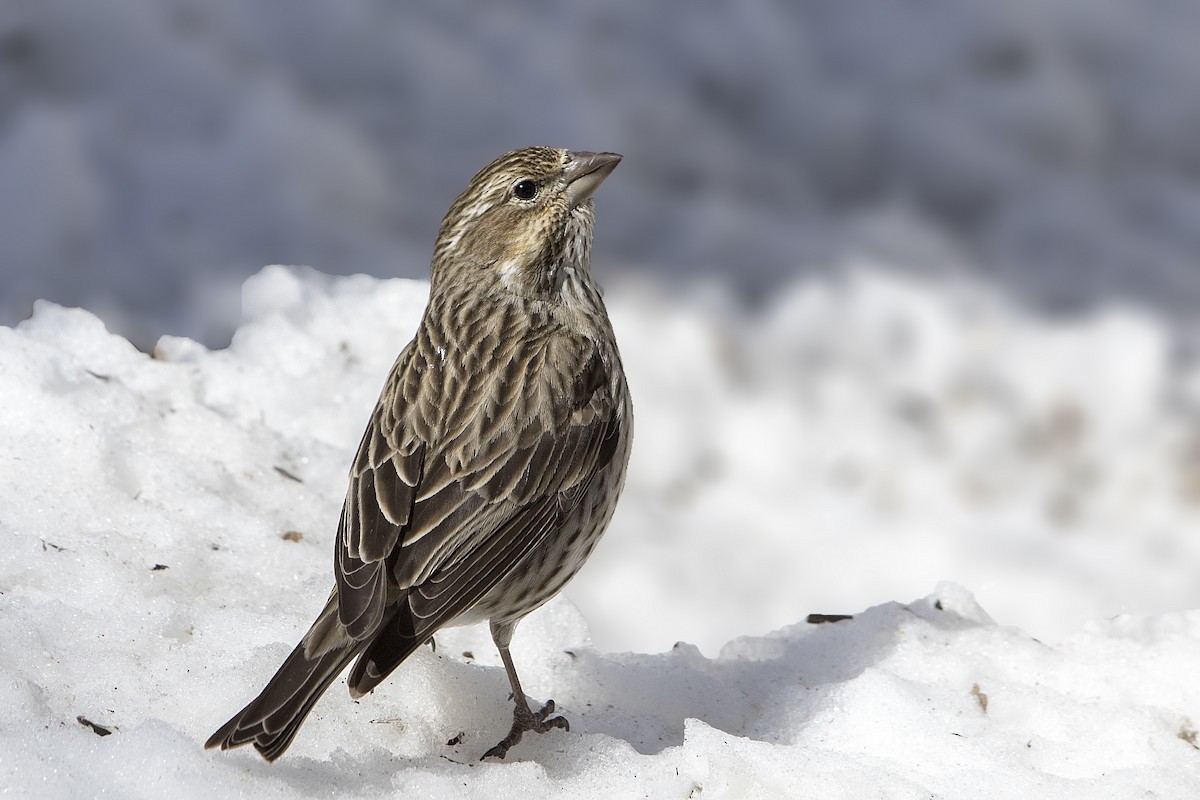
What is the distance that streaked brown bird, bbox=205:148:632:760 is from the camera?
→ 348cm

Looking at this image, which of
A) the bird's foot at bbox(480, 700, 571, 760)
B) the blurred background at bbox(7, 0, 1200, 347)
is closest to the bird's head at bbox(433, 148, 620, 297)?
the bird's foot at bbox(480, 700, 571, 760)

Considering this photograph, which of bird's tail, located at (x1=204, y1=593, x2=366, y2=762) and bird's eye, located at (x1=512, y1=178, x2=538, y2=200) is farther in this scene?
bird's eye, located at (x1=512, y1=178, x2=538, y2=200)

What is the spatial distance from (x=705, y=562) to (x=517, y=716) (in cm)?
215

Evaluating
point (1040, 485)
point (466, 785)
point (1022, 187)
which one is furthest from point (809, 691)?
point (1022, 187)

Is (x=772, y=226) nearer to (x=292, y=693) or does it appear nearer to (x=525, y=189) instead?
(x=525, y=189)

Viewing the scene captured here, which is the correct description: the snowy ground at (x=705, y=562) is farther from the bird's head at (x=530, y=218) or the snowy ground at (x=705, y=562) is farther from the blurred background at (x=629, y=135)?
the bird's head at (x=530, y=218)

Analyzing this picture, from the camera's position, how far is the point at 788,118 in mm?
8148

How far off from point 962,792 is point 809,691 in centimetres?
66

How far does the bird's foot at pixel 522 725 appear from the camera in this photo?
12.1 feet

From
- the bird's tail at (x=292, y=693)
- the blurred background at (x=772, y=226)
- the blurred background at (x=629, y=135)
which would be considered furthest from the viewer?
the blurred background at (x=629, y=135)

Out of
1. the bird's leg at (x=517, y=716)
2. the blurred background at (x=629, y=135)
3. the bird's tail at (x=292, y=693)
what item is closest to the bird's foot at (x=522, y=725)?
the bird's leg at (x=517, y=716)

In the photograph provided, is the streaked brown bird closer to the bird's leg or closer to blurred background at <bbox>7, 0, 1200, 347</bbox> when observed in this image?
the bird's leg

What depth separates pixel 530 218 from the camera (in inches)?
177

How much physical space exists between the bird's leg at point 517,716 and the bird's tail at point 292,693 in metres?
0.49
